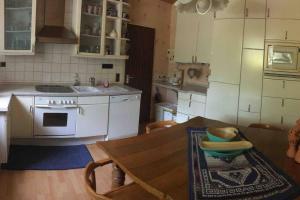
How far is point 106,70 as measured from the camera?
4.89 metres

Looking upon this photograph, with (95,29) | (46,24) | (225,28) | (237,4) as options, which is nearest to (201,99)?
(225,28)

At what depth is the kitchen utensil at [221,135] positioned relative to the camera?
2.03 m

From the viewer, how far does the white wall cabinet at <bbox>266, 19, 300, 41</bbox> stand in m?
3.78

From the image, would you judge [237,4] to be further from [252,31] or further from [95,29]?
[95,29]

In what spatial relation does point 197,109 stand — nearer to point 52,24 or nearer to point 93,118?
point 93,118

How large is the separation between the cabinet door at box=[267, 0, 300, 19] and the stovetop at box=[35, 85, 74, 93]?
9.46ft

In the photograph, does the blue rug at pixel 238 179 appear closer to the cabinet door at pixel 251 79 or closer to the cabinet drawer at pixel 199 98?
the cabinet door at pixel 251 79

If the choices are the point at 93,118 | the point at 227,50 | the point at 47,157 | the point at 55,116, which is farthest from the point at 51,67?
the point at 227,50

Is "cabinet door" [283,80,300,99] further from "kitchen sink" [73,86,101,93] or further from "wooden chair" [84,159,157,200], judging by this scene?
"wooden chair" [84,159,157,200]

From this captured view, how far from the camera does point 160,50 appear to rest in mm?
5742

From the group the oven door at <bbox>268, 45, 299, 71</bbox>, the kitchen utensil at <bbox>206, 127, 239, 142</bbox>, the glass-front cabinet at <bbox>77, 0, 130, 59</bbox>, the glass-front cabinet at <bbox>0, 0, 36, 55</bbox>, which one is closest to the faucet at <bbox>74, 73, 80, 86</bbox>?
the glass-front cabinet at <bbox>77, 0, 130, 59</bbox>

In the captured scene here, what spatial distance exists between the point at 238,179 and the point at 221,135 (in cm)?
58

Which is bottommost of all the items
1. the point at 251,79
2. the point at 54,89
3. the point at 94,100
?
the point at 94,100

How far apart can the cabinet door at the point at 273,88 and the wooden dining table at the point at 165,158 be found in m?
1.54
